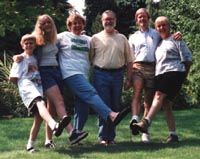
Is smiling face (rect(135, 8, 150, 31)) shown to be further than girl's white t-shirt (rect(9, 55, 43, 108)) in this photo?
Yes

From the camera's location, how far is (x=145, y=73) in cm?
657

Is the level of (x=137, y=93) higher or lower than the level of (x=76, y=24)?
lower

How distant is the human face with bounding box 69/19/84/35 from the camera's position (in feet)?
20.5

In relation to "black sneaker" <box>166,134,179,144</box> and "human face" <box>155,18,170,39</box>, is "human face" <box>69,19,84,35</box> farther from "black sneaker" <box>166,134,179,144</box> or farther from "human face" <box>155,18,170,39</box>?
"black sneaker" <box>166,134,179,144</box>

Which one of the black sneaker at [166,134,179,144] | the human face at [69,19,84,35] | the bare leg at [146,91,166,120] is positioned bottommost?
the black sneaker at [166,134,179,144]

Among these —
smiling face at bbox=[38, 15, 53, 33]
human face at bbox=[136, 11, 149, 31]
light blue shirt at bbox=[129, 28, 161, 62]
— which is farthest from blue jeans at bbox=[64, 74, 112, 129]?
human face at bbox=[136, 11, 149, 31]

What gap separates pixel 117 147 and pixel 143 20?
1.77 metres

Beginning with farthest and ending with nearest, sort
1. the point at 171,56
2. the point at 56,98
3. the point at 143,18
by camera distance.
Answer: the point at 143,18, the point at 171,56, the point at 56,98

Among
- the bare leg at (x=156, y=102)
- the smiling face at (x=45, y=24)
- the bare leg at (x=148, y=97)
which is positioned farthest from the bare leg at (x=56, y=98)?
the bare leg at (x=148, y=97)

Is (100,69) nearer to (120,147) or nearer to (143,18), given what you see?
(143,18)

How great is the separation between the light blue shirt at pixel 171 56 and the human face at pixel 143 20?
379 mm

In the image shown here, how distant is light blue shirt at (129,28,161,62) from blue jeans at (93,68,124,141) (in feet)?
1.12

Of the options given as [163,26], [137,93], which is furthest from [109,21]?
[137,93]

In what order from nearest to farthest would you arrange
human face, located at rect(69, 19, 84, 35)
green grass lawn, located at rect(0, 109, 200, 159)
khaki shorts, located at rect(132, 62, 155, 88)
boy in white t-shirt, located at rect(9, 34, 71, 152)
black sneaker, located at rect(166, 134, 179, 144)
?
green grass lawn, located at rect(0, 109, 200, 159) → boy in white t-shirt, located at rect(9, 34, 71, 152) → human face, located at rect(69, 19, 84, 35) → khaki shorts, located at rect(132, 62, 155, 88) → black sneaker, located at rect(166, 134, 179, 144)
